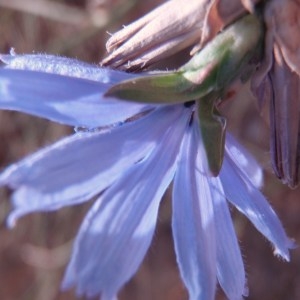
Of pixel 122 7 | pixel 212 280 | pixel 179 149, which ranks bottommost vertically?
pixel 212 280

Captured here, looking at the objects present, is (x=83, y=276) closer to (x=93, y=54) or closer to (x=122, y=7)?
(x=122, y=7)

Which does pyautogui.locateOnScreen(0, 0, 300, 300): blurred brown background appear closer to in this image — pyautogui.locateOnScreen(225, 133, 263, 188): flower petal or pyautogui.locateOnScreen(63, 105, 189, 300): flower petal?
pyautogui.locateOnScreen(225, 133, 263, 188): flower petal

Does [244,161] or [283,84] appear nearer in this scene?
[283,84]

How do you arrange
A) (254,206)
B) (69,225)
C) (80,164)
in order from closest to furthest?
1. (80,164)
2. (254,206)
3. (69,225)


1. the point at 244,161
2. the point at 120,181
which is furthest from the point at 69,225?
the point at 120,181

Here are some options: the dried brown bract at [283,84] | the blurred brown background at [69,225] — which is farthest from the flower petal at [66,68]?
the blurred brown background at [69,225]

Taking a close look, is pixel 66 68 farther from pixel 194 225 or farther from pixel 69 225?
pixel 69 225

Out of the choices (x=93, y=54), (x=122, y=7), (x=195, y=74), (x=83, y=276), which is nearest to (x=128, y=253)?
(x=83, y=276)
